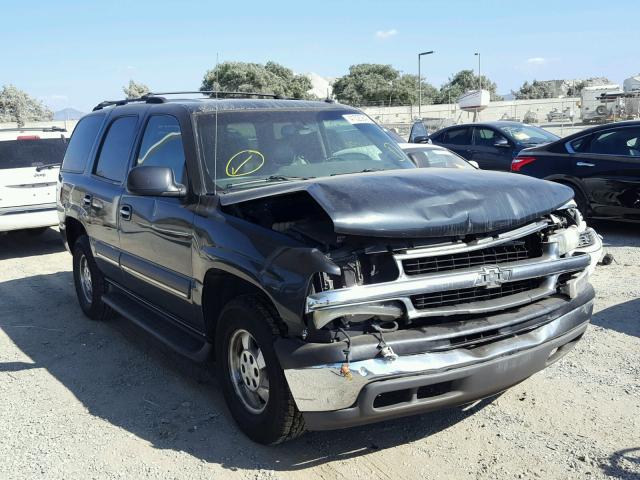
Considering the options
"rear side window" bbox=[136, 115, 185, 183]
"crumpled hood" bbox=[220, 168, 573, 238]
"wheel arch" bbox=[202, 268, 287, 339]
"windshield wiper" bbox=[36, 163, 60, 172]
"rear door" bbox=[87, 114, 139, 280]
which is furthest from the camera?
"windshield wiper" bbox=[36, 163, 60, 172]

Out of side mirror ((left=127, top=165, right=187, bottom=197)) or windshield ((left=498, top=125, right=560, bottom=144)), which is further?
windshield ((left=498, top=125, right=560, bottom=144))

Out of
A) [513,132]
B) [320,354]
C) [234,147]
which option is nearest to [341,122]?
[234,147]

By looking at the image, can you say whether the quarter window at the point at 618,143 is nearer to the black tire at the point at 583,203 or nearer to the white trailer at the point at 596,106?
the black tire at the point at 583,203

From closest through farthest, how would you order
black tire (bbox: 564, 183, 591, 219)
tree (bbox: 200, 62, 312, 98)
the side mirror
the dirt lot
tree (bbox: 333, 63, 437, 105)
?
the dirt lot → the side mirror → black tire (bbox: 564, 183, 591, 219) → tree (bbox: 200, 62, 312, 98) → tree (bbox: 333, 63, 437, 105)

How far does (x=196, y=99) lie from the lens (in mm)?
4973

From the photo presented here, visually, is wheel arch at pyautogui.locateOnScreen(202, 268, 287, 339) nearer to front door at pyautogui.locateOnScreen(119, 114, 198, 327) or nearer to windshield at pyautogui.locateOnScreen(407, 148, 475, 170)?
front door at pyautogui.locateOnScreen(119, 114, 198, 327)

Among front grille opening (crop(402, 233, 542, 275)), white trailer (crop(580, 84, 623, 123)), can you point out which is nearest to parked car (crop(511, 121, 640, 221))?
front grille opening (crop(402, 233, 542, 275))

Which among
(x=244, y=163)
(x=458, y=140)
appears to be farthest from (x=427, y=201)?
(x=458, y=140)

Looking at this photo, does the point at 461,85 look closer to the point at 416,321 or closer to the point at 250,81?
the point at 250,81

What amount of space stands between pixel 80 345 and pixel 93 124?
2167 millimetres

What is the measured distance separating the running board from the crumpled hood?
40.3 inches

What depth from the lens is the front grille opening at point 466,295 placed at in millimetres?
3199

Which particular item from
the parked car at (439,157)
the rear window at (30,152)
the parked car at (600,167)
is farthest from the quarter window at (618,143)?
the rear window at (30,152)

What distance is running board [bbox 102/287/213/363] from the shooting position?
4101 millimetres
